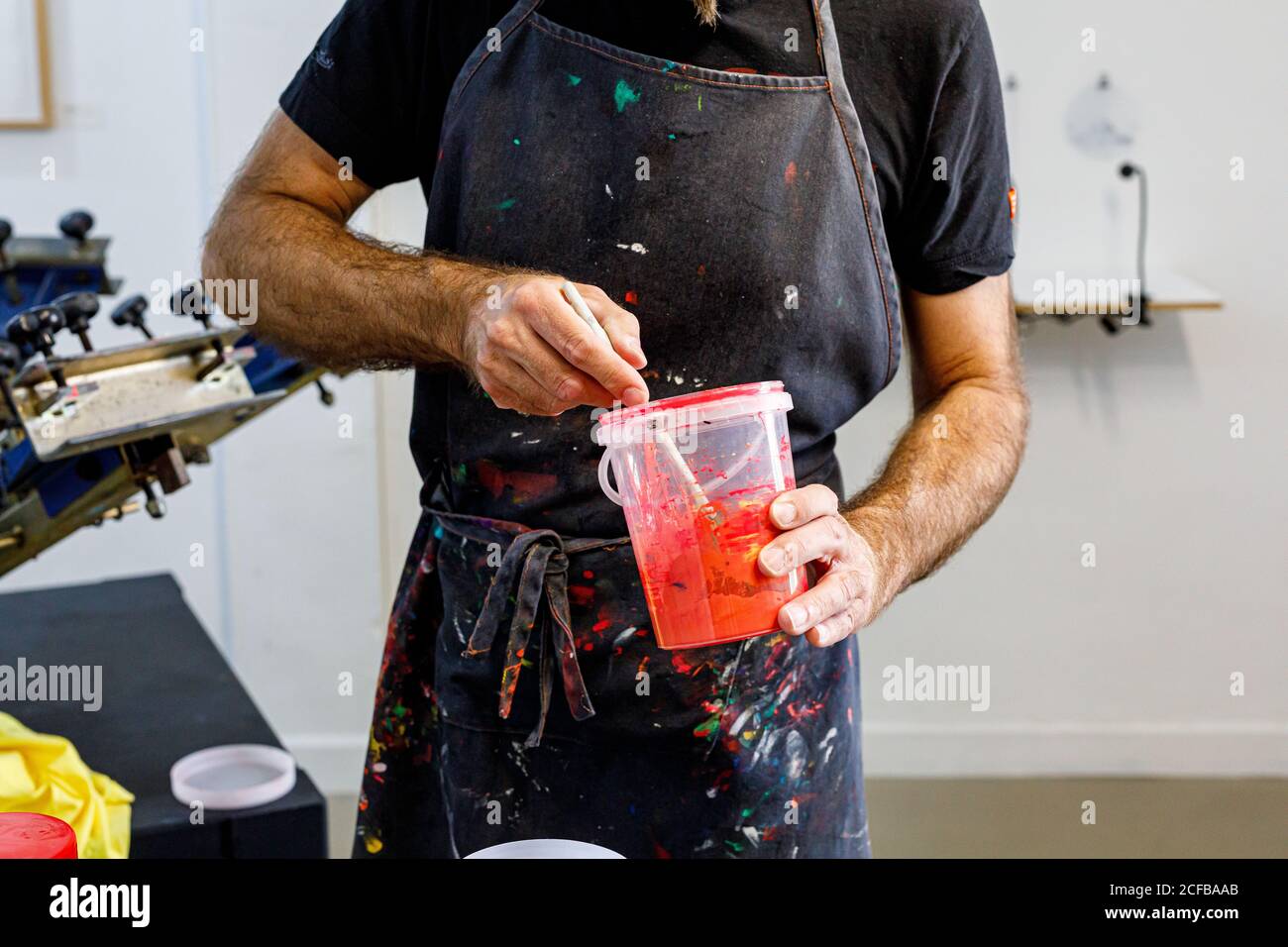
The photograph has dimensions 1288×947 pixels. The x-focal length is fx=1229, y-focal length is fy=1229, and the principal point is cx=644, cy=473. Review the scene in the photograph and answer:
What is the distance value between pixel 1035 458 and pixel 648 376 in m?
1.84

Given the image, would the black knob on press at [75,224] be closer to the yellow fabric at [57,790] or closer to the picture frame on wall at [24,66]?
the yellow fabric at [57,790]

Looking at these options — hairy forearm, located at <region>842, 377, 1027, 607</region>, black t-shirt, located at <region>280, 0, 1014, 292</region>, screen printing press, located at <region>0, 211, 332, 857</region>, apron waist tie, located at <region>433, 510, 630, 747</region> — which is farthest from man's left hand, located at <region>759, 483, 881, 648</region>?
screen printing press, located at <region>0, 211, 332, 857</region>

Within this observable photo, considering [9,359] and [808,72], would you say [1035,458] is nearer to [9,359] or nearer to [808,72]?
[808,72]

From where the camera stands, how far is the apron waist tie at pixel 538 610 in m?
0.91

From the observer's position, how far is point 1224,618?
2.59 metres

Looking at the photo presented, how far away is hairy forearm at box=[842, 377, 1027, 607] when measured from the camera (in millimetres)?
910

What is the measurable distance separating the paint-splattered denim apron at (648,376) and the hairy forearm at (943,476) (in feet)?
0.23

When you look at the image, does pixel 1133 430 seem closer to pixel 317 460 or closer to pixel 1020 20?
pixel 1020 20

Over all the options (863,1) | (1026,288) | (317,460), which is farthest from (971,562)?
(863,1)

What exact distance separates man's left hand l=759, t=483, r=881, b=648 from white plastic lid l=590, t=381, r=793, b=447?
6 cm

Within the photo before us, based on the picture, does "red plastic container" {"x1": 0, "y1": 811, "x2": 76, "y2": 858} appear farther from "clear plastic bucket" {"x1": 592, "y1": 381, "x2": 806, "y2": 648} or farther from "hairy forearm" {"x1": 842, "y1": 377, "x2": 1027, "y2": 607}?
"hairy forearm" {"x1": 842, "y1": 377, "x2": 1027, "y2": 607}

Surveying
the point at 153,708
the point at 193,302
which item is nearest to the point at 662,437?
the point at 193,302

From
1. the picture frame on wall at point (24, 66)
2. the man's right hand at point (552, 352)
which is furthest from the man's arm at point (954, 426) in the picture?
the picture frame on wall at point (24, 66)
